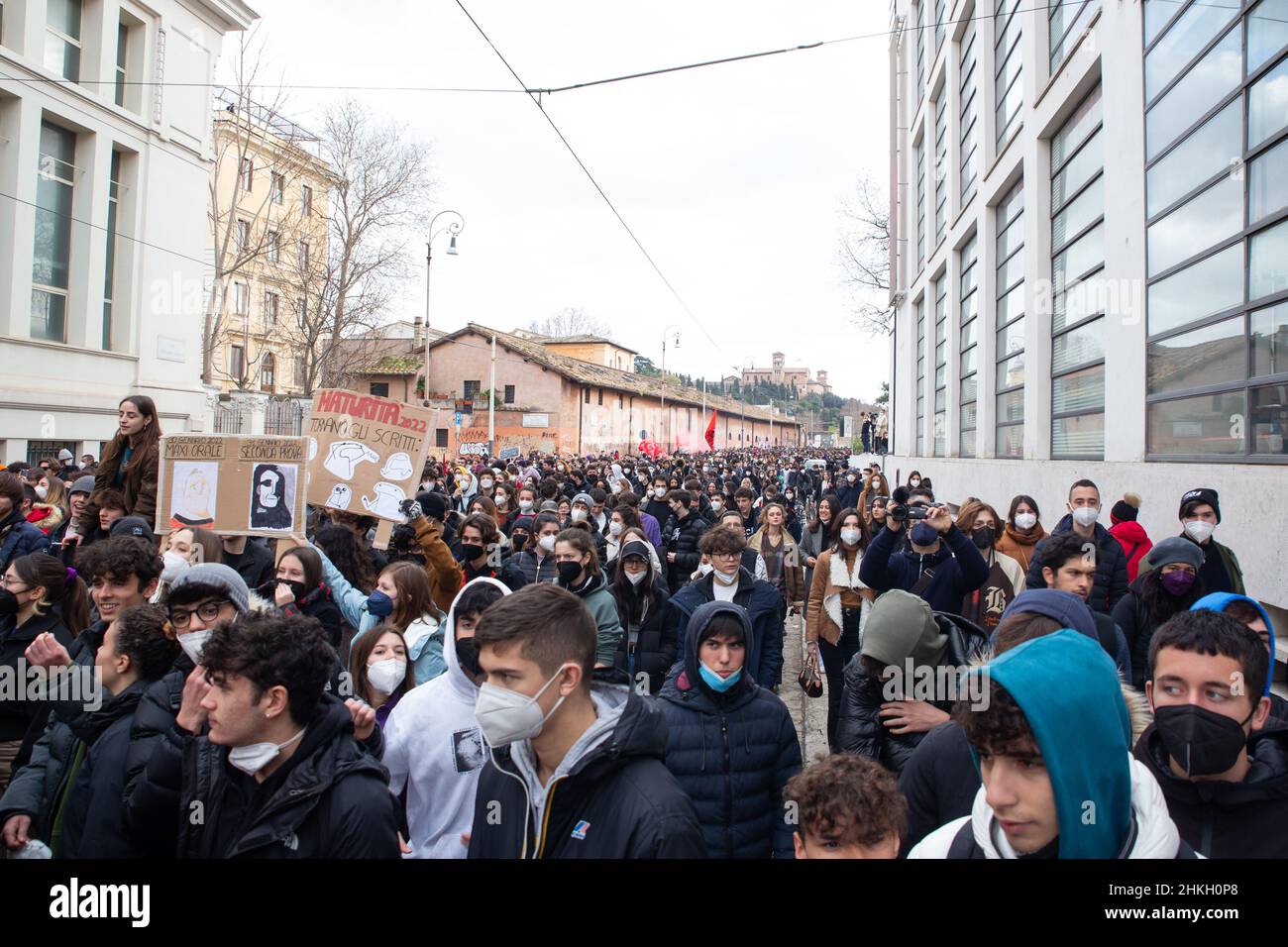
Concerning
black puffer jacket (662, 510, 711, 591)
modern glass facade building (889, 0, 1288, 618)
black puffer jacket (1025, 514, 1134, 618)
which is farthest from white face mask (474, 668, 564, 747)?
black puffer jacket (662, 510, 711, 591)

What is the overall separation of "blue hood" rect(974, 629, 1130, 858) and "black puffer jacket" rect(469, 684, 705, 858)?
32.7 inches

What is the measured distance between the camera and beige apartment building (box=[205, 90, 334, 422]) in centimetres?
2639

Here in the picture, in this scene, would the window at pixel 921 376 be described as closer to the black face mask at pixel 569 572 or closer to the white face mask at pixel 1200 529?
the white face mask at pixel 1200 529

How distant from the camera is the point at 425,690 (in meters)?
3.27

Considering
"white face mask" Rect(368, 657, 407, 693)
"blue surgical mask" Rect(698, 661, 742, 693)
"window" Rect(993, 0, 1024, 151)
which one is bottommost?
"white face mask" Rect(368, 657, 407, 693)

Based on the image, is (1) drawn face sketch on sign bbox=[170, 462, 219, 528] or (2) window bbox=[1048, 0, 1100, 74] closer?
(1) drawn face sketch on sign bbox=[170, 462, 219, 528]

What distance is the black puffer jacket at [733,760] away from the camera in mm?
3189

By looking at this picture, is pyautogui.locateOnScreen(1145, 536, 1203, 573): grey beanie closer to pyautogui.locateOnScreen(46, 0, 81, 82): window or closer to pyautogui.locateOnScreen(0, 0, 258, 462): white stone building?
pyautogui.locateOnScreen(0, 0, 258, 462): white stone building

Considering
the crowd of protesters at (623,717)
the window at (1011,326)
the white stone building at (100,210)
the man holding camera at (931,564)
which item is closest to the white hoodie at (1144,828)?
the crowd of protesters at (623,717)

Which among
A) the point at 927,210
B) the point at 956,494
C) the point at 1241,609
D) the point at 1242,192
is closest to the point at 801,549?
the point at 1242,192

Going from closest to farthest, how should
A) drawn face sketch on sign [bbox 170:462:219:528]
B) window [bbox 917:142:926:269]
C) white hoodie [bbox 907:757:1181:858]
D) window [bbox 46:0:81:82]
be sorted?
white hoodie [bbox 907:757:1181:858], drawn face sketch on sign [bbox 170:462:219:528], window [bbox 46:0:81:82], window [bbox 917:142:926:269]

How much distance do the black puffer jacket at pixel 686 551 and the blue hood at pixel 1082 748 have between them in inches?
269

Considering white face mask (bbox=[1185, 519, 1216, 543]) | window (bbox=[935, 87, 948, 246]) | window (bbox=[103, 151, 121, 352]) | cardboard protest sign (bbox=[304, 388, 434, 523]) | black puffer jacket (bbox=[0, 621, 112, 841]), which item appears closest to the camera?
black puffer jacket (bbox=[0, 621, 112, 841])
